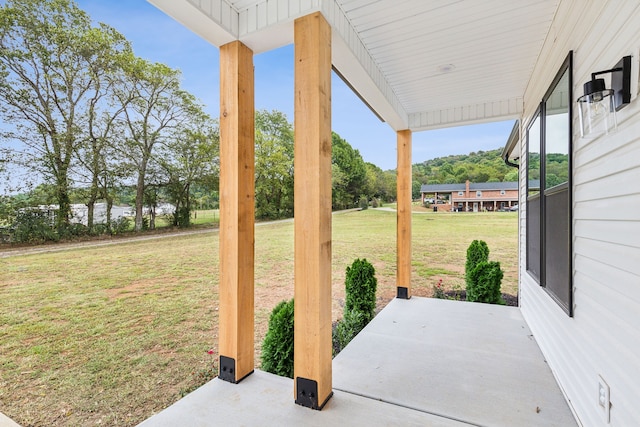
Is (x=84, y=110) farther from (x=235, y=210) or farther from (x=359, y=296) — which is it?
(x=359, y=296)

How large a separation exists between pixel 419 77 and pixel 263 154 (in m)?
1.76

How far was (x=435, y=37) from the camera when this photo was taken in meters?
2.38

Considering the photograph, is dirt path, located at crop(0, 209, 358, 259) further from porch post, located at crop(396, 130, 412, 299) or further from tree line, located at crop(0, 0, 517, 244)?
porch post, located at crop(396, 130, 412, 299)

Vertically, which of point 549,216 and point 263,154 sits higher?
point 263,154

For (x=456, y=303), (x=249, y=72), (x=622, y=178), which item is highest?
(x=249, y=72)

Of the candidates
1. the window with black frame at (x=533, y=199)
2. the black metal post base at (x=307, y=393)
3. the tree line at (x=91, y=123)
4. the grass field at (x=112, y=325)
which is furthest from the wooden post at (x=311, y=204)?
the window with black frame at (x=533, y=199)

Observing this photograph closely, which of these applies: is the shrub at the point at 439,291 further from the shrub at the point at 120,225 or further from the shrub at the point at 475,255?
the shrub at the point at 120,225

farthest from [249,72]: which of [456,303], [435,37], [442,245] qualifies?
[442,245]

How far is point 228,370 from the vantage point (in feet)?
6.97

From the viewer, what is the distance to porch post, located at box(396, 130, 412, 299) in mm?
4359

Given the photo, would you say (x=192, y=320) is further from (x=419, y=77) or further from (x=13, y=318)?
(x=419, y=77)

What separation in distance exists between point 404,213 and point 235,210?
2885 millimetres

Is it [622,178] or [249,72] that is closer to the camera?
[622,178]

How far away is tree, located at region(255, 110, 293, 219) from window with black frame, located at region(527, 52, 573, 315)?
7.03ft
